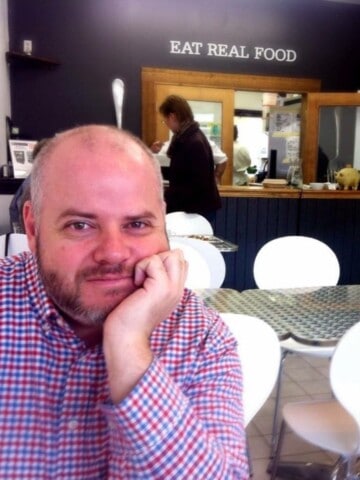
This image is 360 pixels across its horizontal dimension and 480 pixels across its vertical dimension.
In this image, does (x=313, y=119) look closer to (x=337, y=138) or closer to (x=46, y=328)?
(x=337, y=138)

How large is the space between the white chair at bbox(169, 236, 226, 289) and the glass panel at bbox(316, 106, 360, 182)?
3357mm

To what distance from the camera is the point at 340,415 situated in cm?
177

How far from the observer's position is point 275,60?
6082 millimetres

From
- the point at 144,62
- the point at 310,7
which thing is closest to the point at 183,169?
the point at 144,62

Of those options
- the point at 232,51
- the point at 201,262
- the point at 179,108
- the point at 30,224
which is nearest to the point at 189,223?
the point at 179,108

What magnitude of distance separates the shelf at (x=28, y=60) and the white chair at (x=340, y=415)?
15.1 feet

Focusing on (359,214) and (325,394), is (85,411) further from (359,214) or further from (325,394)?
(359,214)

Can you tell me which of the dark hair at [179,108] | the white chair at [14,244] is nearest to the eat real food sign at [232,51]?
the dark hair at [179,108]

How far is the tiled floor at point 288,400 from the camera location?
2314 mm

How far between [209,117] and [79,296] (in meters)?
5.57

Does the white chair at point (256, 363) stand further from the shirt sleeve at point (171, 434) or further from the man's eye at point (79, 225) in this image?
the man's eye at point (79, 225)

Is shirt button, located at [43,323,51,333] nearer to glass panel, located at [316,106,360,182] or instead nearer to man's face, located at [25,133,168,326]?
man's face, located at [25,133,168,326]

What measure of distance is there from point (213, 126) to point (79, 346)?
18.3 feet

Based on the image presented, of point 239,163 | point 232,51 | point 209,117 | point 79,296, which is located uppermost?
point 232,51
